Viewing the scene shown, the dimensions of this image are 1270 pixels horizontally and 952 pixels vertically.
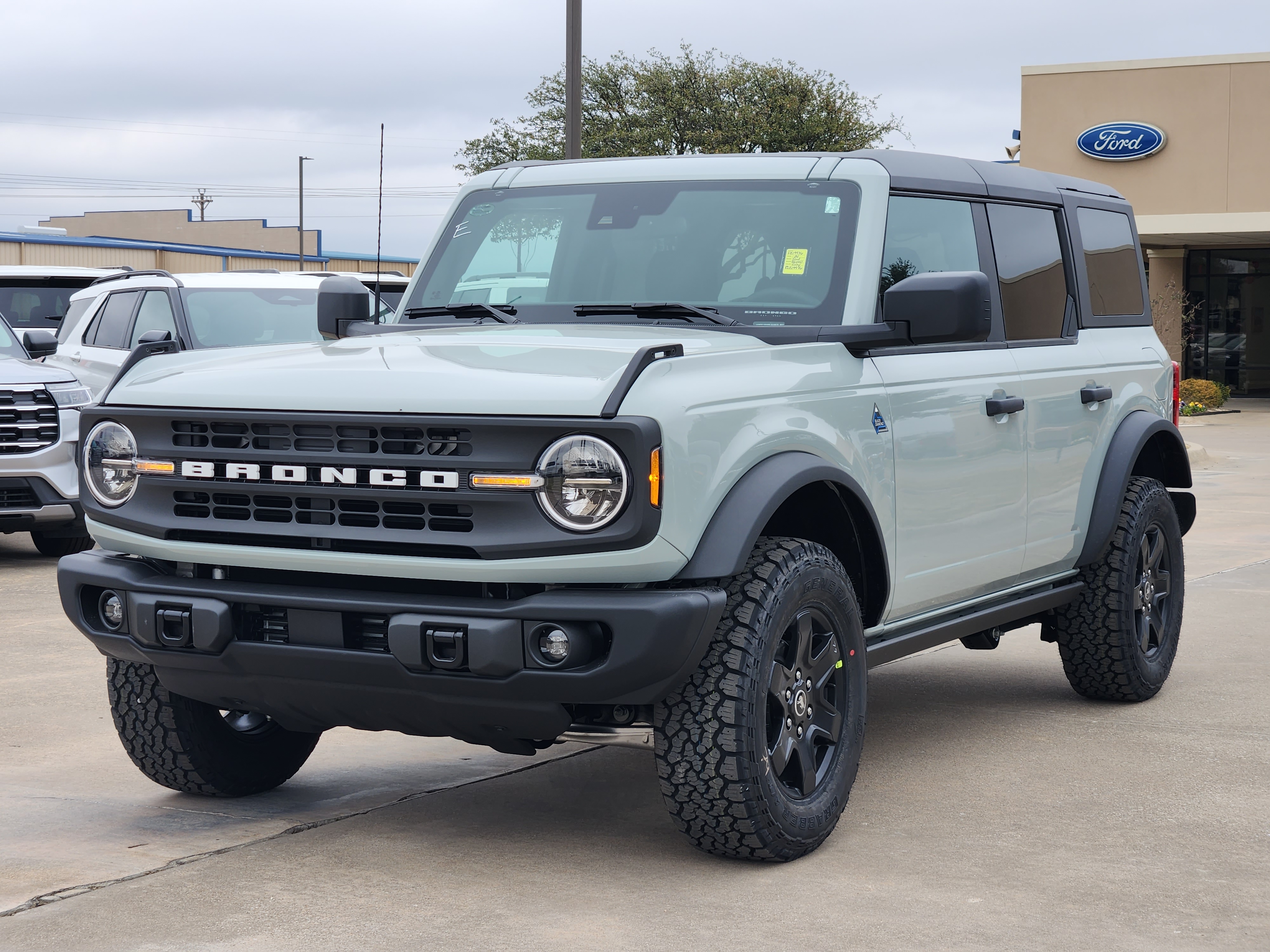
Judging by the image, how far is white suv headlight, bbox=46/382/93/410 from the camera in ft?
35.0

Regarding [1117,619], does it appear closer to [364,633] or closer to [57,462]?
[364,633]

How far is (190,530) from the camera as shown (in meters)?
4.37

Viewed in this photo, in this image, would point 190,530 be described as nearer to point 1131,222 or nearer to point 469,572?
point 469,572

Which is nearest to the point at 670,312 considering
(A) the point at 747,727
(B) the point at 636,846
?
(A) the point at 747,727

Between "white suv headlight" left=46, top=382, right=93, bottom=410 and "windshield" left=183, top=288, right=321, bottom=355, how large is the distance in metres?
0.95

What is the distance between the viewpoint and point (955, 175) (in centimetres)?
582

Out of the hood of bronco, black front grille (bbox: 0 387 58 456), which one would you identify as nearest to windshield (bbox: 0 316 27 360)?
black front grille (bbox: 0 387 58 456)

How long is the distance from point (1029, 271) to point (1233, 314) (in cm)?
3194

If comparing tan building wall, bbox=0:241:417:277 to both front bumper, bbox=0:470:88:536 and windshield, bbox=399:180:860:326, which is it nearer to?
front bumper, bbox=0:470:88:536

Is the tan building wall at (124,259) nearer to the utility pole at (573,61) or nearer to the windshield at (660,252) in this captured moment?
the utility pole at (573,61)

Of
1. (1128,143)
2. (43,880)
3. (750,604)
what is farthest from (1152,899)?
(1128,143)

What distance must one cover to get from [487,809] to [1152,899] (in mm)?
1988

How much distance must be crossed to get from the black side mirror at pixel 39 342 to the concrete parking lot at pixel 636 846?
5.02 metres

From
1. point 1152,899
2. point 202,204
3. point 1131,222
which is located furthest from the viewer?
point 202,204
